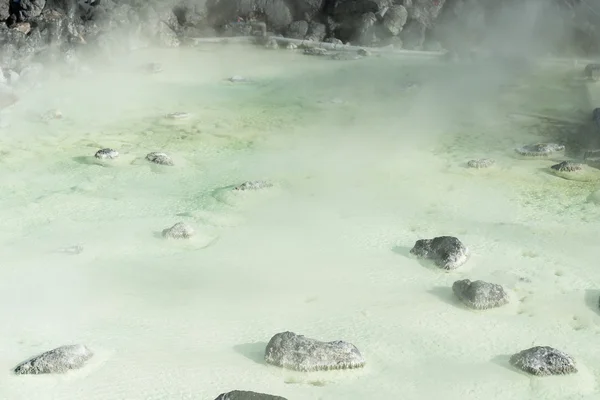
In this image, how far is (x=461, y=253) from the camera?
4852 millimetres

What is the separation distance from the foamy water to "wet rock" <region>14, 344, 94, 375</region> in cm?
6

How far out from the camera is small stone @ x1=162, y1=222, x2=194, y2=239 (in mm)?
5234

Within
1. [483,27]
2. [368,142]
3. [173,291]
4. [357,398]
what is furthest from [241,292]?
[483,27]

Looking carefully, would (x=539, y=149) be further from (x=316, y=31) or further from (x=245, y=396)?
(x=316, y=31)

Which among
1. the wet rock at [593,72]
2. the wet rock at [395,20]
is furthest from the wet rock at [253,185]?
the wet rock at [395,20]

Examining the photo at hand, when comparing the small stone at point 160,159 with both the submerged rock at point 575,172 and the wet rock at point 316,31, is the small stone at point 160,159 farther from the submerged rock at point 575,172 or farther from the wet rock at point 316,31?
the wet rock at point 316,31

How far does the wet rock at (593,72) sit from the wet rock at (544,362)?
22.4 feet

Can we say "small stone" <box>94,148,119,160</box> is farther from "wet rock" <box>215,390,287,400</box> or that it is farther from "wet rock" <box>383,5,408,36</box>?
"wet rock" <box>383,5,408,36</box>

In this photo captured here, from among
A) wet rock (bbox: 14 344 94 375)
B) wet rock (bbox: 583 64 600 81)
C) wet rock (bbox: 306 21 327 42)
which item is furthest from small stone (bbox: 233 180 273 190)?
wet rock (bbox: 306 21 327 42)

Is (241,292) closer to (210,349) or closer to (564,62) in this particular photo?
(210,349)

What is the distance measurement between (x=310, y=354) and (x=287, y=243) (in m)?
1.56

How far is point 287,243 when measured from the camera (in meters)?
5.22

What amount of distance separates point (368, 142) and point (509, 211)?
193 centimetres

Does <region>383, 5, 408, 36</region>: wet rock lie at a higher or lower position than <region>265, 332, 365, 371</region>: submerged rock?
higher
